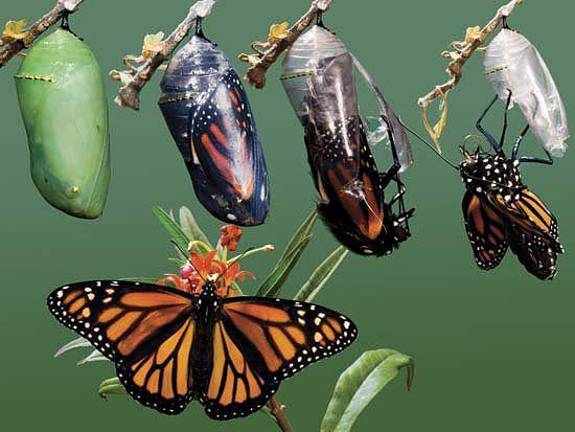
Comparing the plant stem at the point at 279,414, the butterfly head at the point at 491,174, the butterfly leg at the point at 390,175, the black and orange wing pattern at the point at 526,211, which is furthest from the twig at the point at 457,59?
the plant stem at the point at 279,414

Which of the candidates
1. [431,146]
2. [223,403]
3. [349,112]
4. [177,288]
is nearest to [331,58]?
[349,112]

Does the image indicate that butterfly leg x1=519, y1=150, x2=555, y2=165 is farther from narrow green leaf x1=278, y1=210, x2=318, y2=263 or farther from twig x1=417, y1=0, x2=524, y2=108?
narrow green leaf x1=278, y1=210, x2=318, y2=263

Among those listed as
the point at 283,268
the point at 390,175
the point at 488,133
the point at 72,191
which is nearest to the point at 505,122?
the point at 488,133

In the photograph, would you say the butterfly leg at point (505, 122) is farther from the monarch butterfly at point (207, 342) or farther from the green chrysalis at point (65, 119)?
the green chrysalis at point (65, 119)

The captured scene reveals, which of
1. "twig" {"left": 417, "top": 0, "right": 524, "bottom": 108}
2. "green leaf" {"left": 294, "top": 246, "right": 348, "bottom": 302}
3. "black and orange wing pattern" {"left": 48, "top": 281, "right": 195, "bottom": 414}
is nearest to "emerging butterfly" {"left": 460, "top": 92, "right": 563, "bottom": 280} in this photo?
"twig" {"left": 417, "top": 0, "right": 524, "bottom": 108}

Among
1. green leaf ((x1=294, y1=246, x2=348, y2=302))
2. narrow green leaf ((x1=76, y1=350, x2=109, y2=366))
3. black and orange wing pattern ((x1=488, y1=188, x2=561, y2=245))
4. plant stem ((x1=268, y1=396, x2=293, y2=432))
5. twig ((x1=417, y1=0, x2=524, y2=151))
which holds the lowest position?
plant stem ((x1=268, y1=396, x2=293, y2=432))

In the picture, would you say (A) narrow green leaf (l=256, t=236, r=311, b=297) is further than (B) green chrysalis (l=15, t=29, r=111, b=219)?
Yes

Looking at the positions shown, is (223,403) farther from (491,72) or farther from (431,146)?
(491,72)
